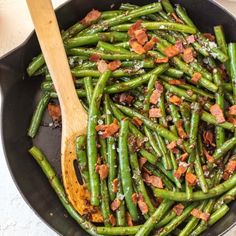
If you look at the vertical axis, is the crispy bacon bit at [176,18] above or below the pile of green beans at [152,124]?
above

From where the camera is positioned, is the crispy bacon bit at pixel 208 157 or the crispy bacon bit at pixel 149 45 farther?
the crispy bacon bit at pixel 149 45

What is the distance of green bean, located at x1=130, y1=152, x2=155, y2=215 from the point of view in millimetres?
2320

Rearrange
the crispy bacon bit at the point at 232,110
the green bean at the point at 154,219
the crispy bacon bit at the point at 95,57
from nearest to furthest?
the green bean at the point at 154,219 → the crispy bacon bit at the point at 232,110 → the crispy bacon bit at the point at 95,57

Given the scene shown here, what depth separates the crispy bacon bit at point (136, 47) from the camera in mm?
2432

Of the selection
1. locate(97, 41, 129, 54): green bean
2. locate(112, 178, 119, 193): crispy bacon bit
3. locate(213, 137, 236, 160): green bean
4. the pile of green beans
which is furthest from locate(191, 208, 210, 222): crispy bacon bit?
locate(97, 41, 129, 54): green bean

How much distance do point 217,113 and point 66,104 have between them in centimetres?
67

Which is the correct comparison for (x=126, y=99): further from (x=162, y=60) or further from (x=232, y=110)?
(x=232, y=110)

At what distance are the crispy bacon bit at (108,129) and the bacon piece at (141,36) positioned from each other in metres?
0.40

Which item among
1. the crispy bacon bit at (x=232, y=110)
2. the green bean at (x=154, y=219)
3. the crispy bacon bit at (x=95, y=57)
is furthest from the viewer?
the crispy bacon bit at (x=95, y=57)

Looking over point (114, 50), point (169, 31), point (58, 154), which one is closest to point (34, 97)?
point (58, 154)

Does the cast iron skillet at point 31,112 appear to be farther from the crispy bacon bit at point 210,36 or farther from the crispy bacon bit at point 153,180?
the crispy bacon bit at point 153,180

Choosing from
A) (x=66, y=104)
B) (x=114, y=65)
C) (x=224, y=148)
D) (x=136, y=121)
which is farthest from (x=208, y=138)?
(x=66, y=104)

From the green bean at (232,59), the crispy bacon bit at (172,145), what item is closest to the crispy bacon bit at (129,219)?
the crispy bacon bit at (172,145)

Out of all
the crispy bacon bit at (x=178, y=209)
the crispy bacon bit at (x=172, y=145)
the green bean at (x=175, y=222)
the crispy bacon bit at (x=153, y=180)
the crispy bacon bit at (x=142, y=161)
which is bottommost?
the green bean at (x=175, y=222)
